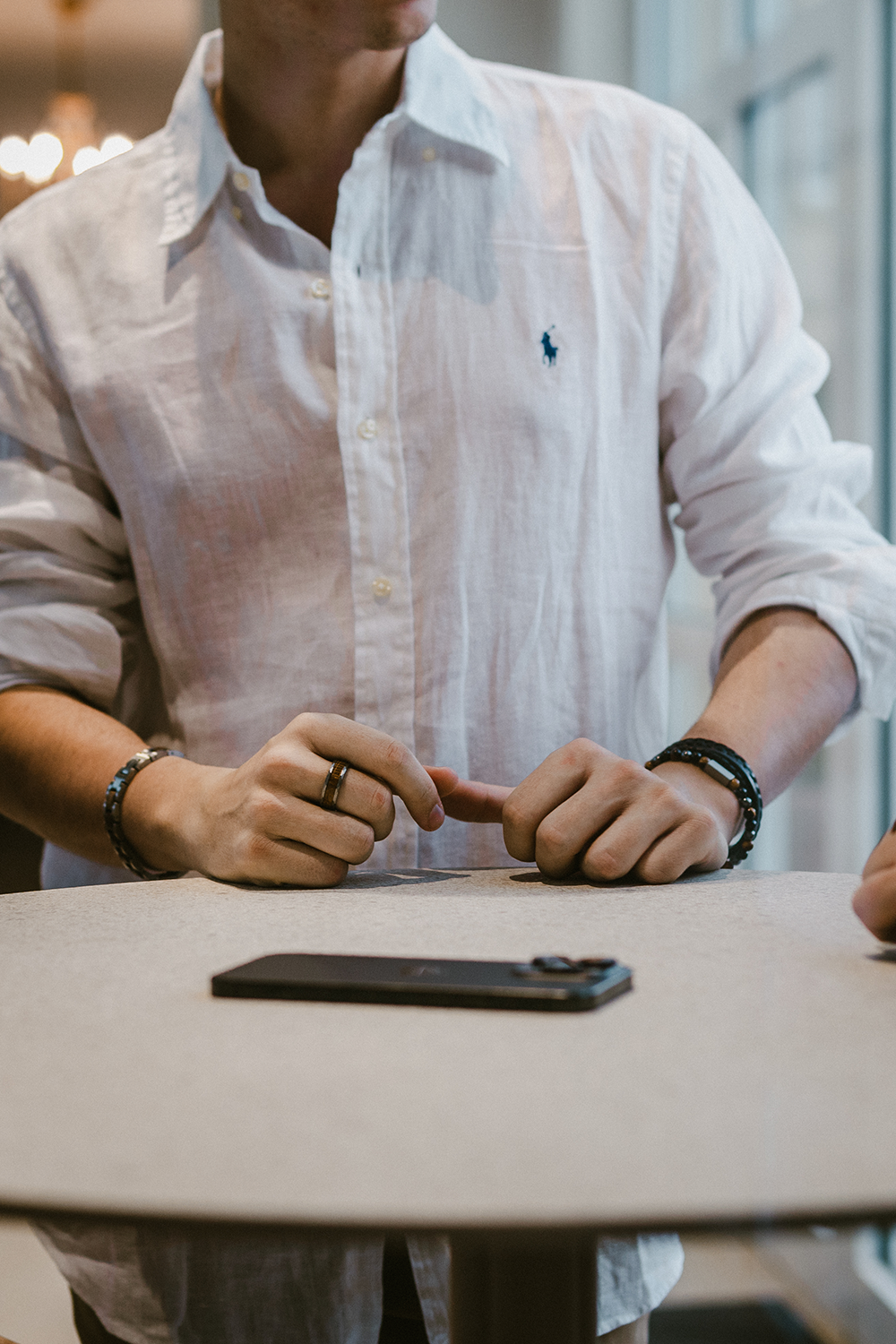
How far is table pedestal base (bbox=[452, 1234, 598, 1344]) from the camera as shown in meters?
0.46

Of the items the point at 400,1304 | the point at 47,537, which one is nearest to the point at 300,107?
the point at 47,537

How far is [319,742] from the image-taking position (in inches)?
32.5

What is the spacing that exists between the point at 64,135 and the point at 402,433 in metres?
4.10

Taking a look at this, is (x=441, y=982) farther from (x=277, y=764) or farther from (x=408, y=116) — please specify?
(x=408, y=116)

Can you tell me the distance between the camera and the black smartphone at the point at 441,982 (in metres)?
0.51

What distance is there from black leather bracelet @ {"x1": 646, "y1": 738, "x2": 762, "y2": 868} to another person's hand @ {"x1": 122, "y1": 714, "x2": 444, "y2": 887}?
0.69ft

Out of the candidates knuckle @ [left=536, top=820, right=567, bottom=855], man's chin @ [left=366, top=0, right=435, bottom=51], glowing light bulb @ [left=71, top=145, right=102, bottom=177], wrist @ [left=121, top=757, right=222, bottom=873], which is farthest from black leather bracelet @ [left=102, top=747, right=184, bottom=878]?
glowing light bulb @ [left=71, top=145, right=102, bottom=177]

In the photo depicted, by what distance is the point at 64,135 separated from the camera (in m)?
4.52

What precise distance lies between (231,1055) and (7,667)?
2.36ft

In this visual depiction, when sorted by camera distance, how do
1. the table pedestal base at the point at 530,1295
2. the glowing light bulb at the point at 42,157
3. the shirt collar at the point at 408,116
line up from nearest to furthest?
the table pedestal base at the point at 530,1295 → the shirt collar at the point at 408,116 → the glowing light bulb at the point at 42,157

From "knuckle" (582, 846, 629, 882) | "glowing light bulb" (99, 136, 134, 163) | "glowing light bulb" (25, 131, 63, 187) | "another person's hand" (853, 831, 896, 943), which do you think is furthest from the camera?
"glowing light bulb" (25, 131, 63, 187)

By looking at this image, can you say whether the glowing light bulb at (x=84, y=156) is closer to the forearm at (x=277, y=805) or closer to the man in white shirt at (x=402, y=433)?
the man in white shirt at (x=402, y=433)

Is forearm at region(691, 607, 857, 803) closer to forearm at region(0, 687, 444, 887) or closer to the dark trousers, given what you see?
forearm at region(0, 687, 444, 887)

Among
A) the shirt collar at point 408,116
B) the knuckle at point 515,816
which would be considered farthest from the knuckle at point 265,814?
the shirt collar at point 408,116
